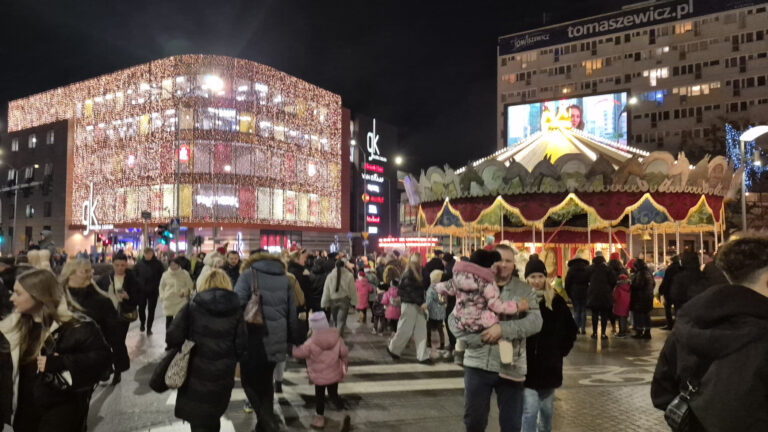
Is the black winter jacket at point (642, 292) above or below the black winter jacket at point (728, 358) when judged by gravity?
below

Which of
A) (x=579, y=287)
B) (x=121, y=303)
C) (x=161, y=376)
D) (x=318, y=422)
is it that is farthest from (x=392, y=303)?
(x=161, y=376)

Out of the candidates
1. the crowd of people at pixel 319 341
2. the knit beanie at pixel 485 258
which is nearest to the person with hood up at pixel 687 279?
the crowd of people at pixel 319 341

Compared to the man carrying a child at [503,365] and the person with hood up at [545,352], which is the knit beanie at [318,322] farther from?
the person with hood up at [545,352]

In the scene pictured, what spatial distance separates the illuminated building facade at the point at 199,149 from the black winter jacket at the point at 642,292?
39451 mm

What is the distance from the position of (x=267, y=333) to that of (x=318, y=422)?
4.16ft

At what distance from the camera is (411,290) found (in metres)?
10.4

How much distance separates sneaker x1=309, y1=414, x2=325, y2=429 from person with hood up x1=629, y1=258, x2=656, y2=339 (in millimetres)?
9177

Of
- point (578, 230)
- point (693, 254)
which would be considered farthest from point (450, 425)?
point (578, 230)

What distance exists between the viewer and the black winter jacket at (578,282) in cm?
1325

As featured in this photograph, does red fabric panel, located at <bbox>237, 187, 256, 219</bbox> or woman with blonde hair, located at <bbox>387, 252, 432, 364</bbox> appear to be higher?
red fabric panel, located at <bbox>237, 187, 256, 219</bbox>

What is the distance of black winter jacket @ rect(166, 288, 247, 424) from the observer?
15.4ft

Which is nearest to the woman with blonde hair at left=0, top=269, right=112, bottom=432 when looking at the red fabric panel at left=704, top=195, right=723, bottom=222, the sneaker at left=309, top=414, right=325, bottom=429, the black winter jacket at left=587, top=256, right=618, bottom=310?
the sneaker at left=309, top=414, right=325, bottom=429

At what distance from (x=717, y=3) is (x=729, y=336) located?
74.0 meters

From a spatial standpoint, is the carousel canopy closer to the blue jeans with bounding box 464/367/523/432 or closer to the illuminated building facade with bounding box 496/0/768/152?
the blue jeans with bounding box 464/367/523/432
